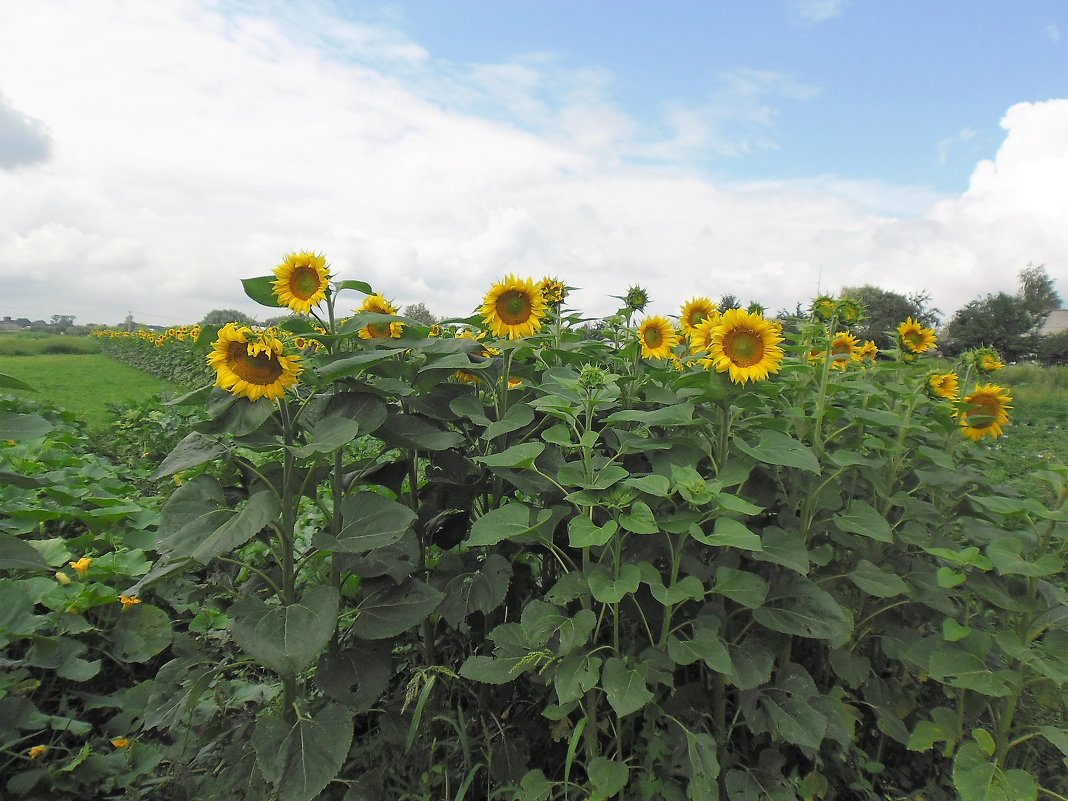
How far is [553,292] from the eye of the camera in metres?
2.94

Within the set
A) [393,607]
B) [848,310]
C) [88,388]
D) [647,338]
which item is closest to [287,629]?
[393,607]

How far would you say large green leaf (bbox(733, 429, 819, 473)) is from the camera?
1759mm

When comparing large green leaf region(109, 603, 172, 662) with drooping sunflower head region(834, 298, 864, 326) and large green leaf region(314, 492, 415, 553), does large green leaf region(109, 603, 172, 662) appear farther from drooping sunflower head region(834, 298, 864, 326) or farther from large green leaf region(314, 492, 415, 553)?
drooping sunflower head region(834, 298, 864, 326)

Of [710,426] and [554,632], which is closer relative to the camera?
[554,632]

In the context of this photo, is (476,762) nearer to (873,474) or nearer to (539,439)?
(539,439)

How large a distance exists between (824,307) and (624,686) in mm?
1574

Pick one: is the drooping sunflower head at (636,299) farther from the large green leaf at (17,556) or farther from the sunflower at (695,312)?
the large green leaf at (17,556)

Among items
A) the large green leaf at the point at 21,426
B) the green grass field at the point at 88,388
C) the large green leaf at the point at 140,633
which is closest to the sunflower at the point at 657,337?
the large green leaf at the point at 21,426

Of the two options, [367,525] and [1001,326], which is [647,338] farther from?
[1001,326]

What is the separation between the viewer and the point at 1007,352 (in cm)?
3397

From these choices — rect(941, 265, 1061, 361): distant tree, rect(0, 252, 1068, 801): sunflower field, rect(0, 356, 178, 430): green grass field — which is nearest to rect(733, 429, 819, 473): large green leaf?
rect(0, 252, 1068, 801): sunflower field

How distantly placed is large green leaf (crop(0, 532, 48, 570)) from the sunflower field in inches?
0.6

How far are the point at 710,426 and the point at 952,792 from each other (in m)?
1.48

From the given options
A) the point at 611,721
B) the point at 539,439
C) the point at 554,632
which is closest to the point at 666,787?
the point at 611,721
